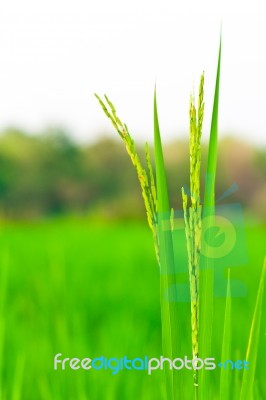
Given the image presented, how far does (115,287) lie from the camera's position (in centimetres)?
262

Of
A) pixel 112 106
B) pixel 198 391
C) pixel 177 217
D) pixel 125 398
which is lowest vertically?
pixel 125 398

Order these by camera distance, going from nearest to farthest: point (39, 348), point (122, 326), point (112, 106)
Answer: point (112, 106) → point (39, 348) → point (122, 326)

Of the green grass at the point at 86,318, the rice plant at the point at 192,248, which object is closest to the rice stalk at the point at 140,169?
the rice plant at the point at 192,248

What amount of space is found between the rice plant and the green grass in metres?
0.07

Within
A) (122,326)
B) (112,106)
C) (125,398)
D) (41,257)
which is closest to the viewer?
(112,106)

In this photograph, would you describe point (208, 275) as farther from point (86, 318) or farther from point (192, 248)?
point (86, 318)

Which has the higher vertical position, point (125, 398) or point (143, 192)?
point (143, 192)

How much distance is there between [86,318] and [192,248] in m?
1.57

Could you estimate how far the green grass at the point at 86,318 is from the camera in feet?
3.71

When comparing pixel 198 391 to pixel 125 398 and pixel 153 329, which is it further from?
pixel 153 329

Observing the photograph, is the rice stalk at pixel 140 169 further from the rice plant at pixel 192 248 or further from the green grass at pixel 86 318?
the green grass at pixel 86 318

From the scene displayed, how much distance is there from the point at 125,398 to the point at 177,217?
0.67 meters

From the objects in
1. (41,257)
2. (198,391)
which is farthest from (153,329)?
(41,257)

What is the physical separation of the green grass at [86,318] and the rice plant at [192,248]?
0.07 meters
